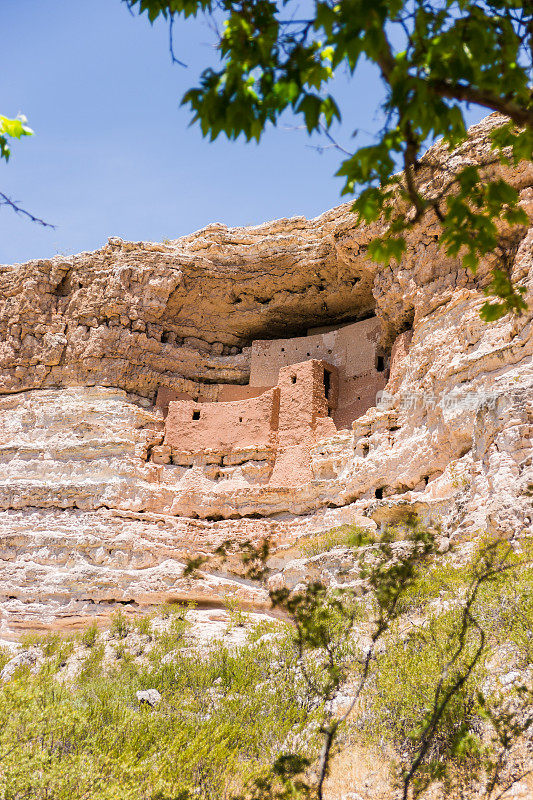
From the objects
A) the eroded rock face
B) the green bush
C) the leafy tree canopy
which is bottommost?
the green bush

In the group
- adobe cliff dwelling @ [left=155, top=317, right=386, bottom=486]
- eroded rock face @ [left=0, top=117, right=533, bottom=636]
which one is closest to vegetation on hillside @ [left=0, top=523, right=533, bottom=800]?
eroded rock face @ [left=0, top=117, right=533, bottom=636]

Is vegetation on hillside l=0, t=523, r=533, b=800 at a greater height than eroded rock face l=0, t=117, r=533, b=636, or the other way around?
eroded rock face l=0, t=117, r=533, b=636

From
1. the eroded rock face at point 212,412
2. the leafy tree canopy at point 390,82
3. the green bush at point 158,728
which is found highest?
the eroded rock face at point 212,412

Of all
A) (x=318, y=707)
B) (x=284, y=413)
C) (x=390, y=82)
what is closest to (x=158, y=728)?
(x=318, y=707)

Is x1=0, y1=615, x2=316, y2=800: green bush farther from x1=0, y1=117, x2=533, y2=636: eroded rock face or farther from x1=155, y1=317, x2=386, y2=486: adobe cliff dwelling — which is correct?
x1=155, y1=317, x2=386, y2=486: adobe cliff dwelling

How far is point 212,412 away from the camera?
57.1 feet

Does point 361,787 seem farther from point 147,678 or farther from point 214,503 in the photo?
point 214,503

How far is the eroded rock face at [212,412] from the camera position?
11.8m

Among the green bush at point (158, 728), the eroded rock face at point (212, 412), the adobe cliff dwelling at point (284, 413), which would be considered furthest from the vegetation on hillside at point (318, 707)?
the adobe cliff dwelling at point (284, 413)

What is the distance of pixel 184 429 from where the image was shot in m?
17.3

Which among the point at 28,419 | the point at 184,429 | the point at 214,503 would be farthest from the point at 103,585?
the point at 28,419

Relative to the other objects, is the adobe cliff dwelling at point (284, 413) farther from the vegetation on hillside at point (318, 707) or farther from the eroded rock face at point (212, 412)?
the vegetation on hillside at point (318, 707)

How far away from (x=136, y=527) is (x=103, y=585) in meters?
1.45

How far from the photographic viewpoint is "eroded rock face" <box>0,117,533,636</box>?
1177 centimetres
